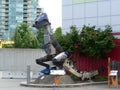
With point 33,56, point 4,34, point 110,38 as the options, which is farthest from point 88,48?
point 4,34

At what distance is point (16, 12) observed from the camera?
486ft

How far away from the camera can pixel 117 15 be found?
3141 centimetres

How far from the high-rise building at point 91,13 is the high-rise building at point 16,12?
111 m

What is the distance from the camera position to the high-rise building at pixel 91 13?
104 ft

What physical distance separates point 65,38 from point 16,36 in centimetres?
3981

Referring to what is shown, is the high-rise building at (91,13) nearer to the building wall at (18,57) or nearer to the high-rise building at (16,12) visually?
the building wall at (18,57)

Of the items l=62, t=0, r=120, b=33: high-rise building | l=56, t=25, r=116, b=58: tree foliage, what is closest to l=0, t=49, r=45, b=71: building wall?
l=62, t=0, r=120, b=33: high-rise building

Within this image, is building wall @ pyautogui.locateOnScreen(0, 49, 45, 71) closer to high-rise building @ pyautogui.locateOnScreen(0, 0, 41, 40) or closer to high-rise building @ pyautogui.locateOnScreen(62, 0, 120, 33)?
high-rise building @ pyautogui.locateOnScreen(62, 0, 120, 33)

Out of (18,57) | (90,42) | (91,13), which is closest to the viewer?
(90,42)

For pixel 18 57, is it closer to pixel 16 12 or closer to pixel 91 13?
pixel 91 13

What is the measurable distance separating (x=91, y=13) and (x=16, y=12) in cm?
11727

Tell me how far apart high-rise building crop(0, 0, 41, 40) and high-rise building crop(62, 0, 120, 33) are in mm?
111488

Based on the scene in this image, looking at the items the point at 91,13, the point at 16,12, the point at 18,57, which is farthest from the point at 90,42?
the point at 16,12

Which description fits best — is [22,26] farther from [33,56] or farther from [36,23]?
[36,23]
